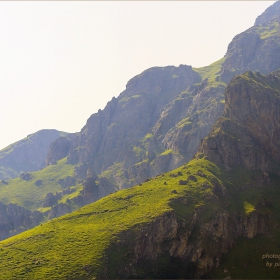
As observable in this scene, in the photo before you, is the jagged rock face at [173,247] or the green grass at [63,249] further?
the jagged rock face at [173,247]

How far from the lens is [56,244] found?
182 meters

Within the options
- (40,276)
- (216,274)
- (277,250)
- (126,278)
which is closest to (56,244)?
(40,276)

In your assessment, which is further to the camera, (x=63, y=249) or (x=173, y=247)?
(x=173, y=247)

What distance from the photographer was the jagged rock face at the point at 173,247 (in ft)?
573

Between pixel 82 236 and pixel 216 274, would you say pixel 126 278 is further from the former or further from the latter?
pixel 216 274

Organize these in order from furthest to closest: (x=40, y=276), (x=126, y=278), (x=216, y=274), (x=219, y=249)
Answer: (x=219, y=249), (x=216, y=274), (x=126, y=278), (x=40, y=276)

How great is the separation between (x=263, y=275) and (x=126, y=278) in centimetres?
6971

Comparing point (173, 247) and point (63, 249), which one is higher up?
point (63, 249)

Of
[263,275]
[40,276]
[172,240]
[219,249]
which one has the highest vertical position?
[40,276]

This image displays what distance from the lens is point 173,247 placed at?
186m

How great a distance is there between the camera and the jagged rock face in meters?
174

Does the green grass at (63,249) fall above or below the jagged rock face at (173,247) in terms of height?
above

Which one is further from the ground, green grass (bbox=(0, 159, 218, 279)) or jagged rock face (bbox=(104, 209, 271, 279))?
green grass (bbox=(0, 159, 218, 279))

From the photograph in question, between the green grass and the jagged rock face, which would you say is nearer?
the green grass
